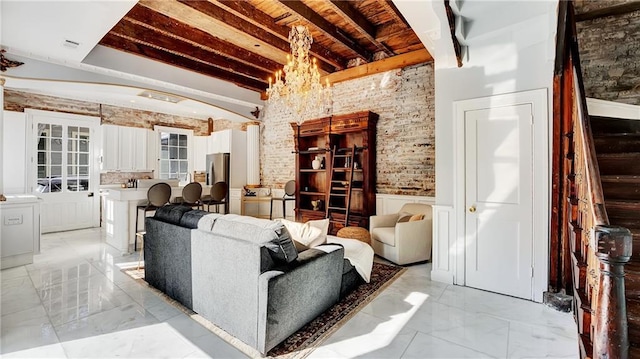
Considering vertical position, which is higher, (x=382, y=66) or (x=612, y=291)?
(x=382, y=66)

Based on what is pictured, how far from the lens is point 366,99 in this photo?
564 cm

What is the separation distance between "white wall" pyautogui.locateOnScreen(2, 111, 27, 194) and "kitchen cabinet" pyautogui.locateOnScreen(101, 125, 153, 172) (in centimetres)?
135

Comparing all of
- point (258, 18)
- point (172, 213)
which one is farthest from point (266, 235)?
point (258, 18)

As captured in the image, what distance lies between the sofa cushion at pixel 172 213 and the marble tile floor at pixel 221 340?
32.1 inches

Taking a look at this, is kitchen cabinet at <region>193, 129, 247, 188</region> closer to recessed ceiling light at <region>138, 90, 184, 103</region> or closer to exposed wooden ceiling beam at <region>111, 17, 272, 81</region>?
recessed ceiling light at <region>138, 90, 184, 103</region>

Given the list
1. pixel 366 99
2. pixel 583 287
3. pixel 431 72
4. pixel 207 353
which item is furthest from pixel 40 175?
pixel 583 287

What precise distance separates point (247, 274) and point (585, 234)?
219cm

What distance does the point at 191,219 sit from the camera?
107 inches

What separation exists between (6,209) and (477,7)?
648cm

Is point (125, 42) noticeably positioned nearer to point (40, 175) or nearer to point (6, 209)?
point (6, 209)

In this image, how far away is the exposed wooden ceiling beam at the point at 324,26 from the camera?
357 centimetres

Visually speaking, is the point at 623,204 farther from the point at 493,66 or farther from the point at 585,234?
the point at 493,66

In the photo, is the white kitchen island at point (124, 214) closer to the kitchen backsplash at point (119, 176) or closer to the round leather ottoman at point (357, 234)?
the kitchen backsplash at point (119, 176)

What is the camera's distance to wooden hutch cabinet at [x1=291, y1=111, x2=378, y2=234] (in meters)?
5.39
